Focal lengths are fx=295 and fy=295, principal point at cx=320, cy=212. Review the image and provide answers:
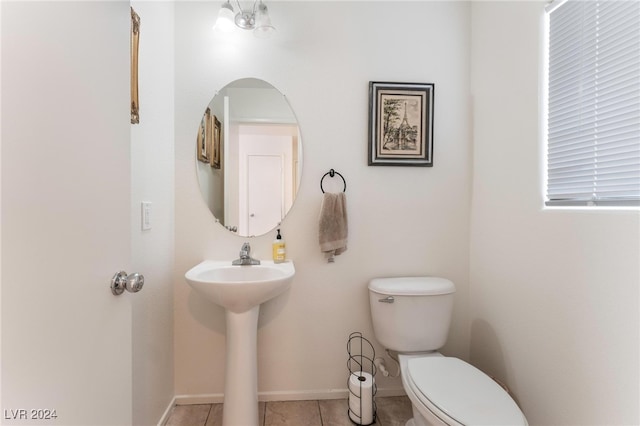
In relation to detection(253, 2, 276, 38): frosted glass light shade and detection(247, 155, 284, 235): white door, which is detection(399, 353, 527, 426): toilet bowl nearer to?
detection(247, 155, 284, 235): white door

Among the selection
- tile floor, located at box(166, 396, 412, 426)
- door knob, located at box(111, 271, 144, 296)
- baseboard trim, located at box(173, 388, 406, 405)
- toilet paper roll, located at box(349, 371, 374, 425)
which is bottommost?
tile floor, located at box(166, 396, 412, 426)

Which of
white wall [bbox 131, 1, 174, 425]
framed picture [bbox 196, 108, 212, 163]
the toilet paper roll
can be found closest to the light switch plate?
white wall [bbox 131, 1, 174, 425]

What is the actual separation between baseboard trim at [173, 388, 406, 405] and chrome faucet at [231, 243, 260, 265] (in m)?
0.77

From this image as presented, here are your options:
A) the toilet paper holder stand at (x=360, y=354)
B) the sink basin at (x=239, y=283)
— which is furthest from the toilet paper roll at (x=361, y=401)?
the sink basin at (x=239, y=283)

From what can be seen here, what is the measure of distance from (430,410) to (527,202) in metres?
0.97

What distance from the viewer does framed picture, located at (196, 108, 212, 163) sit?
5.36 ft

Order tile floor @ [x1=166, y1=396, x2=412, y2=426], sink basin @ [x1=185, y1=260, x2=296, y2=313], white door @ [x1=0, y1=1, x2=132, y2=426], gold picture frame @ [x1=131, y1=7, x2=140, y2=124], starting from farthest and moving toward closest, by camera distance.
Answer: tile floor @ [x1=166, y1=396, x2=412, y2=426] → sink basin @ [x1=185, y1=260, x2=296, y2=313] → gold picture frame @ [x1=131, y1=7, x2=140, y2=124] → white door @ [x1=0, y1=1, x2=132, y2=426]

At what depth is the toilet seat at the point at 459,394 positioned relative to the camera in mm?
967

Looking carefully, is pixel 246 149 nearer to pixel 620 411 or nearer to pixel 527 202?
pixel 527 202

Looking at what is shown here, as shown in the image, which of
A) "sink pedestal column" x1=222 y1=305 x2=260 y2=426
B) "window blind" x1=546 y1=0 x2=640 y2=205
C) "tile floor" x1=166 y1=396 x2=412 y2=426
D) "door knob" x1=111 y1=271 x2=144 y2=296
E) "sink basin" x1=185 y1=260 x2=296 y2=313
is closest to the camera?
"door knob" x1=111 y1=271 x2=144 y2=296

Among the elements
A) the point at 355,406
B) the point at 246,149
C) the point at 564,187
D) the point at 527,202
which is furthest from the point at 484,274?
the point at 246,149

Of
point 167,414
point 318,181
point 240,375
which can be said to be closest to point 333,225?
point 318,181

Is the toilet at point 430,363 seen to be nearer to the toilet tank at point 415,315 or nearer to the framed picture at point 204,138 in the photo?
the toilet tank at point 415,315

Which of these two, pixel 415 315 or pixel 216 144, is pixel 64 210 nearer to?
pixel 216 144
